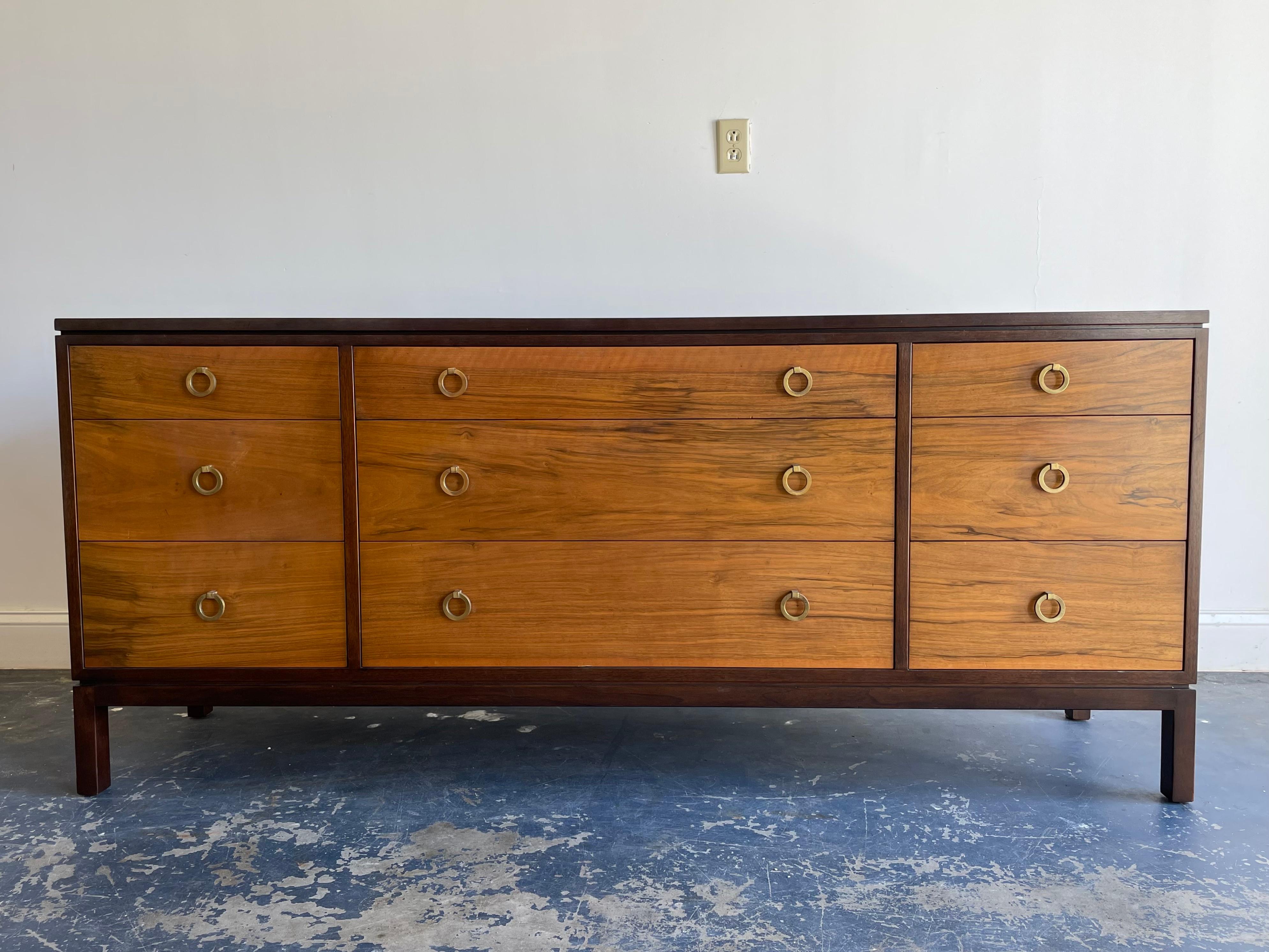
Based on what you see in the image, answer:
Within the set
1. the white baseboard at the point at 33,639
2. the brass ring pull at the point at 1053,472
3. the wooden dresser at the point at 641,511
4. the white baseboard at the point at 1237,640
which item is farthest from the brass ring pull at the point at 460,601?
the white baseboard at the point at 1237,640

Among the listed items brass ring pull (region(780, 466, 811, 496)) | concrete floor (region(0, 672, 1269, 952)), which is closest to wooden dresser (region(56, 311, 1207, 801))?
brass ring pull (region(780, 466, 811, 496))

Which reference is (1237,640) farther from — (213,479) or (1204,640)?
(213,479)

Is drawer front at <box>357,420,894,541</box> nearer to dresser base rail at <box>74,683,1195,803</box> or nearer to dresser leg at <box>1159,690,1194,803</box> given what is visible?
dresser base rail at <box>74,683,1195,803</box>

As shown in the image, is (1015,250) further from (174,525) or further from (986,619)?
(174,525)

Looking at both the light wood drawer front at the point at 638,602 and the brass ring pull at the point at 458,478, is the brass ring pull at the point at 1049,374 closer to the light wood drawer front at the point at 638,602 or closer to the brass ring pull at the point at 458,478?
the light wood drawer front at the point at 638,602

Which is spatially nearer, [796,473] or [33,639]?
[796,473]

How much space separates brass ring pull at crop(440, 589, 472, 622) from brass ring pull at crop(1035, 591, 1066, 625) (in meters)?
0.96

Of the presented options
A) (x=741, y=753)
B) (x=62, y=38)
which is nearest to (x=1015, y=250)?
(x=741, y=753)

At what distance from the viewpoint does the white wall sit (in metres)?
1.96

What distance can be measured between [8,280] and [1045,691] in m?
2.55

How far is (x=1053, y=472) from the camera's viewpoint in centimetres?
138

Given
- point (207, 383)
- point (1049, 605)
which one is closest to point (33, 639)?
point (207, 383)

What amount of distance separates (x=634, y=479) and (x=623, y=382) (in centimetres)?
16

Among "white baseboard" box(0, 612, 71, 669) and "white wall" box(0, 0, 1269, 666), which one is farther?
"white baseboard" box(0, 612, 71, 669)
